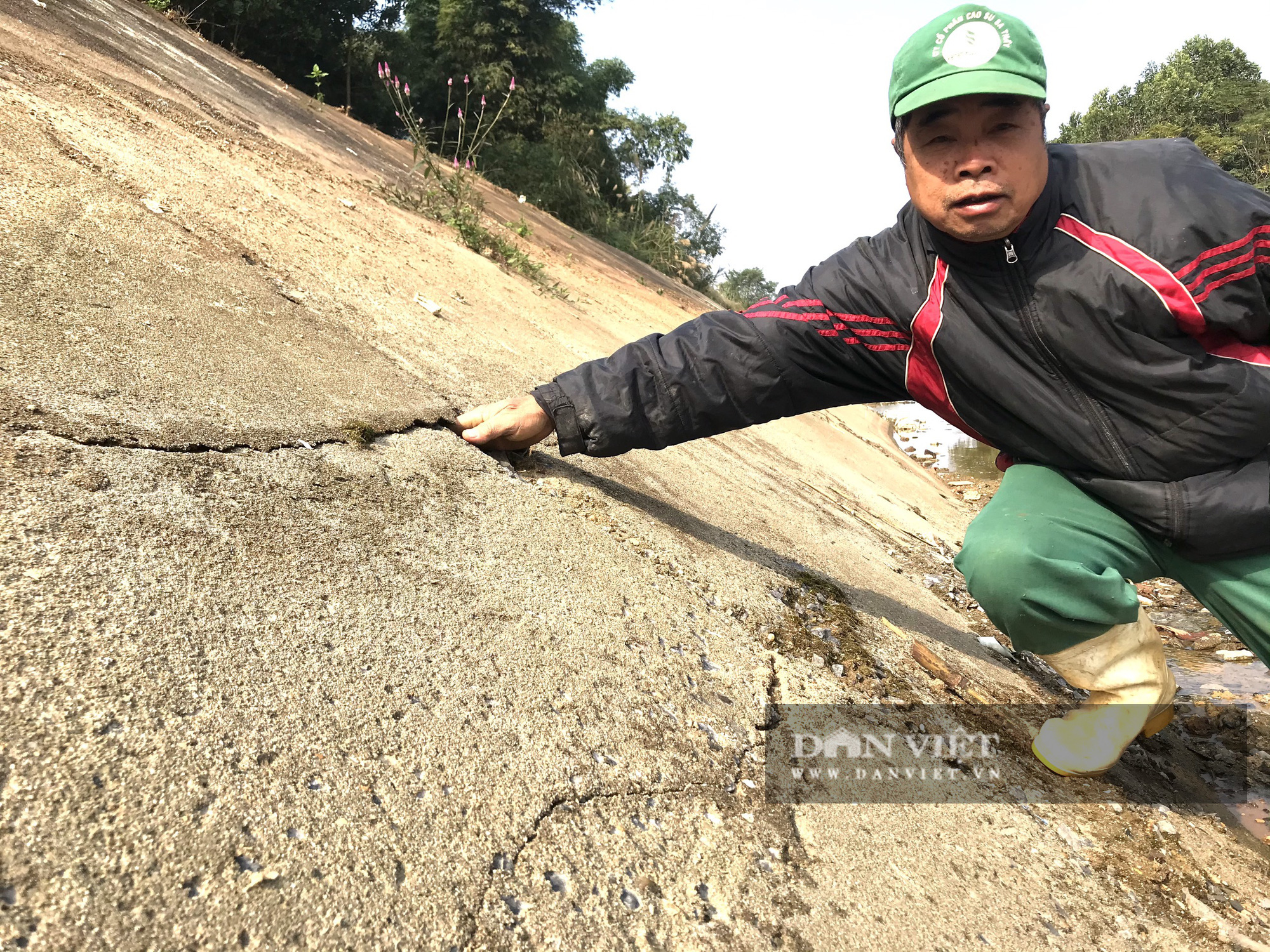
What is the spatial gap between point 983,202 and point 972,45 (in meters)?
0.27

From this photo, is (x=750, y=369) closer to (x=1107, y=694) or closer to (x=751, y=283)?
(x=1107, y=694)

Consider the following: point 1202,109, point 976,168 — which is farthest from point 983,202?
point 1202,109

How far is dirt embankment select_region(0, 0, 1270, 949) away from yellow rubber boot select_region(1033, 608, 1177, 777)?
0.14 meters

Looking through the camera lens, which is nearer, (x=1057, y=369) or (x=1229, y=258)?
(x=1229, y=258)

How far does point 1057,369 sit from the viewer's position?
1710mm

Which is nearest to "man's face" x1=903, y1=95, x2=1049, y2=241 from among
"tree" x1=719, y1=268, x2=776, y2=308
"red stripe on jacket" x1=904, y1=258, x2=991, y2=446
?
"red stripe on jacket" x1=904, y1=258, x2=991, y2=446

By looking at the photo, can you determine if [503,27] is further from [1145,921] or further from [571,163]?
[1145,921]

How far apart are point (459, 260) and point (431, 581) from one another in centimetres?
294

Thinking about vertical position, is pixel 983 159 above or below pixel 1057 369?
above

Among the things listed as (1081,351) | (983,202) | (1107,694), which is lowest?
(1107,694)

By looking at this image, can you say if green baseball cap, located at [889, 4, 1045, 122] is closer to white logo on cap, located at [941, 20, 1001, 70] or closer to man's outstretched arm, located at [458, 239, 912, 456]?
A: white logo on cap, located at [941, 20, 1001, 70]

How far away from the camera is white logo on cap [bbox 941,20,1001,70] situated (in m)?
1.58

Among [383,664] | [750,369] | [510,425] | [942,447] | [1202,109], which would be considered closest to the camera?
[383,664]

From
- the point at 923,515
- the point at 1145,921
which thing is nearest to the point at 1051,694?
the point at 1145,921
